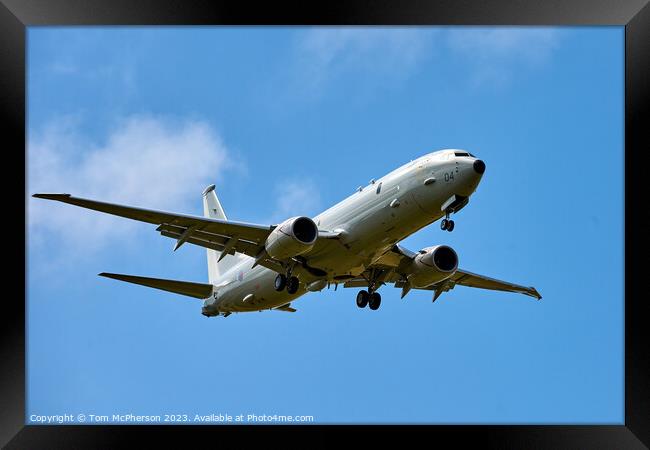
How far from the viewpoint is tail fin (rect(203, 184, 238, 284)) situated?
34531 mm

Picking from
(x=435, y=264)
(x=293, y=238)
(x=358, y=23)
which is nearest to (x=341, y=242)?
(x=293, y=238)

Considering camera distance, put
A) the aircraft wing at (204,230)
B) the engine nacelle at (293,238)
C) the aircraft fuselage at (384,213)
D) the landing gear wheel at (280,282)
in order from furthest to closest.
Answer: the landing gear wheel at (280,282)
the engine nacelle at (293,238)
the aircraft wing at (204,230)
the aircraft fuselage at (384,213)

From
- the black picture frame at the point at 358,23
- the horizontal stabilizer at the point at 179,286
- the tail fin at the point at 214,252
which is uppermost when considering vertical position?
the tail fin at the point at 214,252

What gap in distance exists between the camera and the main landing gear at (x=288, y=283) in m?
28.1

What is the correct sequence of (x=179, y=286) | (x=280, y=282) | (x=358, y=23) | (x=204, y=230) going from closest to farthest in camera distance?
(x=358, y=23), (x=204, y=230), (x=280, y=282), (x=179, y=286)

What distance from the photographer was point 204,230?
27.0 metres

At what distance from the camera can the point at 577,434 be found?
1877 centimetres

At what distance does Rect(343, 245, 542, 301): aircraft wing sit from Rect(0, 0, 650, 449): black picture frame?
1138 cm

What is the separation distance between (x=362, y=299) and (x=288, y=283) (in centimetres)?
328

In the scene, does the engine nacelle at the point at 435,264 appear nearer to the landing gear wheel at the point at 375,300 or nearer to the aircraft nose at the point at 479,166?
the landing gear wheel at the point at 375,300

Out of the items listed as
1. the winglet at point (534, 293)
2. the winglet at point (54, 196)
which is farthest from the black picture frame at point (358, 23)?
the winglet at point (534, 293)

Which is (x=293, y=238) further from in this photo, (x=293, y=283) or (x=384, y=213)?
(x=293, y=283)

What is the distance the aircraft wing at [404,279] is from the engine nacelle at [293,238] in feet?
14.5

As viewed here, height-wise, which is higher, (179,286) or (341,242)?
(179,286)
